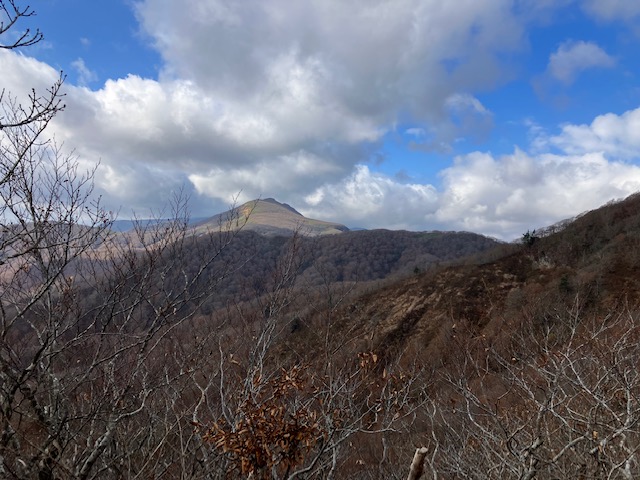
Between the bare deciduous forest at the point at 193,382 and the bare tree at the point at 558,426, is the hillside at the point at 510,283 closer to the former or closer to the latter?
the bare tree at the point at 558,426

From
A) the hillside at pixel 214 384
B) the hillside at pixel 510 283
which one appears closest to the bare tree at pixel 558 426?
the hillside at pixel 214 384

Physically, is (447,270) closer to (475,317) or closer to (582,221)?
(475,317)

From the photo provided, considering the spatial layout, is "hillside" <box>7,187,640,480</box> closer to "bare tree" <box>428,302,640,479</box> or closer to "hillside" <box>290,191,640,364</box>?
"bare tree" <box>428,302,640,479</box>

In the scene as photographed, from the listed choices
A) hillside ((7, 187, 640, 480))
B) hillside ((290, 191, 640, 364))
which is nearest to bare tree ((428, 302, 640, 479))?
hillside ((7, 187, 640, 480))

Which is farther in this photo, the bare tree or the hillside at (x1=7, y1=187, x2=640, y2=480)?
the bare tree

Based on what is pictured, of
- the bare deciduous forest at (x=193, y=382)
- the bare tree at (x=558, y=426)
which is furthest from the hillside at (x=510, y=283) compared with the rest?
the bare deciduous forest at (x=193, y=382)

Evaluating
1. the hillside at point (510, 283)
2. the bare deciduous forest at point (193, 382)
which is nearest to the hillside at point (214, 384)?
the bare deciduous forest at point (193, 382)

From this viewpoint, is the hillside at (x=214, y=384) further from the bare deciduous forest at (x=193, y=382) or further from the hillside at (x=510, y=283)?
the hillside at (x=510, y=283)

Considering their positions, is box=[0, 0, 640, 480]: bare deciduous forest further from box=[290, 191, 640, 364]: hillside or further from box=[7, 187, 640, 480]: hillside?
box=[290, 191, 640, 364]: hillside

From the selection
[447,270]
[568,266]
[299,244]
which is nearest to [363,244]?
[447,270]

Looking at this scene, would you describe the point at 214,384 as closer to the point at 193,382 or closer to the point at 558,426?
the point at 193,382

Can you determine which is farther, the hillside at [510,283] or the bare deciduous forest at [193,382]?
the hillside at [510,283]

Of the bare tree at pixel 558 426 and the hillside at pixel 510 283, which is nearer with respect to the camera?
the bare tree at pixel 558 426

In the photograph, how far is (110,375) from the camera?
18.0ft
